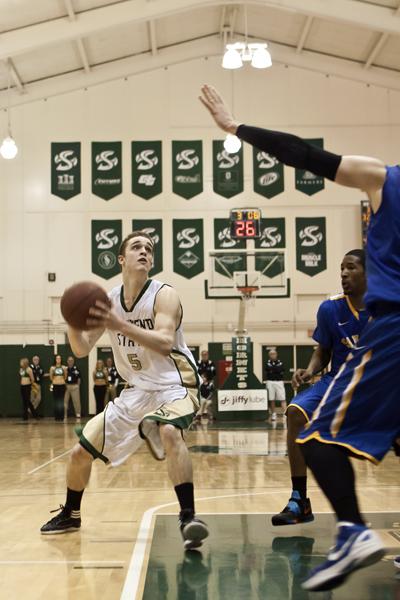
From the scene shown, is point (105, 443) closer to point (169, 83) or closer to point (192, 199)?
point (192, 199)

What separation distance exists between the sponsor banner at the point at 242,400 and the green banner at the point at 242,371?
0.49ft

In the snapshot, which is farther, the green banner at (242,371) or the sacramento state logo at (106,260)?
the sacramento state logo at (106,260)

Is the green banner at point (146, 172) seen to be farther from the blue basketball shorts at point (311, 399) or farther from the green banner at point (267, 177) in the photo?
the blue basketball shorts at point (311, 399)

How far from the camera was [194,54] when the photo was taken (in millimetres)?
22375

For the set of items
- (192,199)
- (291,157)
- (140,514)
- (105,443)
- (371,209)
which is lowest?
(140,514)

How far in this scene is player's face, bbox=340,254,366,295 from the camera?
16.0 ft

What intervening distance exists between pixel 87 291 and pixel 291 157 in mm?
1383

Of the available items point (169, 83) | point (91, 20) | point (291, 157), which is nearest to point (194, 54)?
point (169, 83)

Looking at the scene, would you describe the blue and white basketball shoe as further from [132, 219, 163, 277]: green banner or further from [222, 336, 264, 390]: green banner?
[132, 219, 163, 277]: green banner

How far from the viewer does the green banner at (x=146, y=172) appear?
22234 millimetres

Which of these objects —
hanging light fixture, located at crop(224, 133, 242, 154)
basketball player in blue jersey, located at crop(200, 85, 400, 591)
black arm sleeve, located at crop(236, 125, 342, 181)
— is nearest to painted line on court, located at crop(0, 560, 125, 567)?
basketball player in blue jersey, located at crop(200, 85, 400, 591)

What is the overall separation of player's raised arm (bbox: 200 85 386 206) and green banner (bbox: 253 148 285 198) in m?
19.0

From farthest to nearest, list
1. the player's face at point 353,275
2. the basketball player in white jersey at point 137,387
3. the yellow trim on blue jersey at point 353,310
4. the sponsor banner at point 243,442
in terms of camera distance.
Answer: the sponsor banner at point 243,442 < the yellow trim on blue jersey at point 353,310 < the player's face at point 353,275 < the basketball player in white jersey at point 137,387

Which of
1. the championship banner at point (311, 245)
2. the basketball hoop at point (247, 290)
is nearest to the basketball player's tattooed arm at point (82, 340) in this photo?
the basketball hoop at point (247, 290)
